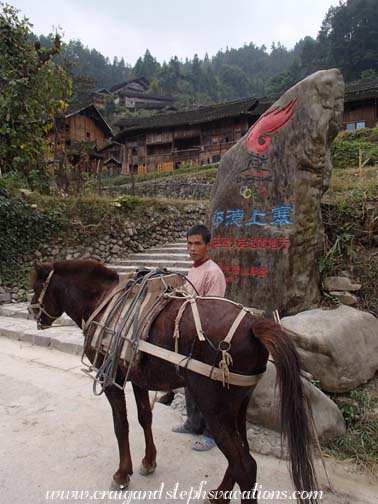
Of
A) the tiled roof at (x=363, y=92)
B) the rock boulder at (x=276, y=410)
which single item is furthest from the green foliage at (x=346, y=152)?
the rock boulder at (x=276, y=410)

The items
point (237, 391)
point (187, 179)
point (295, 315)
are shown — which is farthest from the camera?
point (187, 179)

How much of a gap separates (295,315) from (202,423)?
4.28ft

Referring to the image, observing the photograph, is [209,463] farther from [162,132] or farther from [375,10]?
[375,10]

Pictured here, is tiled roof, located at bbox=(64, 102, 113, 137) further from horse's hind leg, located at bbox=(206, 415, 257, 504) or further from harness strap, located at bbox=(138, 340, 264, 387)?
horse's hind leg, located at bbox=(206, 415, 257, 504)

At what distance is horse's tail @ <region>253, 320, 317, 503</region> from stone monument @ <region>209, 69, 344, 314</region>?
183 cm

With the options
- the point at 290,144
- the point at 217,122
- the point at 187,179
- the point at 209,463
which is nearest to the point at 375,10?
the point at 217,122

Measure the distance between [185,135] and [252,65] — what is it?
210ft

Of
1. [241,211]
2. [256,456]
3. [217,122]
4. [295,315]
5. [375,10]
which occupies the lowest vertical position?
[256,456]

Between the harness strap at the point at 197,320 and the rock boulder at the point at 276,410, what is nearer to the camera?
the harness strap at the point at 197,320

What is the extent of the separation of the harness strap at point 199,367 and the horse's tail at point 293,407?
0.18 meters

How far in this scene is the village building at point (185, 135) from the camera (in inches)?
975

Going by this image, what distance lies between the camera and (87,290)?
2.59 metres

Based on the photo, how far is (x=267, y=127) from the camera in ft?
13.0

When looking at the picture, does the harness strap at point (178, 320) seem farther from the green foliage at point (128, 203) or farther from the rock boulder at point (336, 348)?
the green foliage at point (128, 203)
